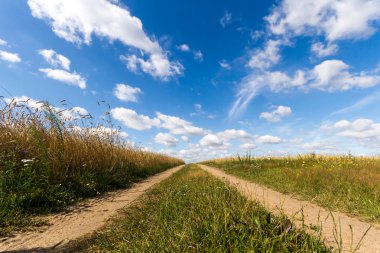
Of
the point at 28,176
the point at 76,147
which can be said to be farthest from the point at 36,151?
the point at 76,147

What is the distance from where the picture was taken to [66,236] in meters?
4.15

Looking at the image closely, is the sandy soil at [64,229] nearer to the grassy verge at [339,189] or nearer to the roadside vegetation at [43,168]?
the roadside vegetation at [43,168]

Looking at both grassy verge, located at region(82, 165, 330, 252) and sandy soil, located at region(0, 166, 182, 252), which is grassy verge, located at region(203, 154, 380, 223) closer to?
grassy verge, located at region(82, 165, 330, 252)

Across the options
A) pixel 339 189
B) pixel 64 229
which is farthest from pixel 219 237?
pixel 339 189

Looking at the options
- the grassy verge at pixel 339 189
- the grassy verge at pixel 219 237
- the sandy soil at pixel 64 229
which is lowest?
the sandy soil at pixel 64 229

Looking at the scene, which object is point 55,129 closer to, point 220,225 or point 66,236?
point 66,236

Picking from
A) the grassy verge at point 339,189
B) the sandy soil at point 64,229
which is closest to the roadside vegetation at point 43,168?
the sandy soil at point 64,229

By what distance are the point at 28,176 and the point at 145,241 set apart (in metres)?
4.37

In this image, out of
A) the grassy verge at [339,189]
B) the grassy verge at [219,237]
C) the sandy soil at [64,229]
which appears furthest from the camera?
the grassy verge at [339,189]

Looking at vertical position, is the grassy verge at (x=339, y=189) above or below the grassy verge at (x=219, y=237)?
above

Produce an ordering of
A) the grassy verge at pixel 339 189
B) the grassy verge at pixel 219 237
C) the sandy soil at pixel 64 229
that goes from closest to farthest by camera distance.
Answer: the grassy verge at pixel 219 237 < the sandy soil at pixel 64 229 < the grassy verge at pixel 339 189

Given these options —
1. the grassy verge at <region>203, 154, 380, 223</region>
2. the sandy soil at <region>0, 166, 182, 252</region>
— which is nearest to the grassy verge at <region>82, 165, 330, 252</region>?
the sandy soil at <region>0, 166, 182, 252</region>

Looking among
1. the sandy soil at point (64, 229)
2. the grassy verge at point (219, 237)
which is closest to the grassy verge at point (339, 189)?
the grassy verge at point (219, 237)

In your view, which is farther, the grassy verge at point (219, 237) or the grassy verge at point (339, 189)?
the grassy verge at point (339, 189)
